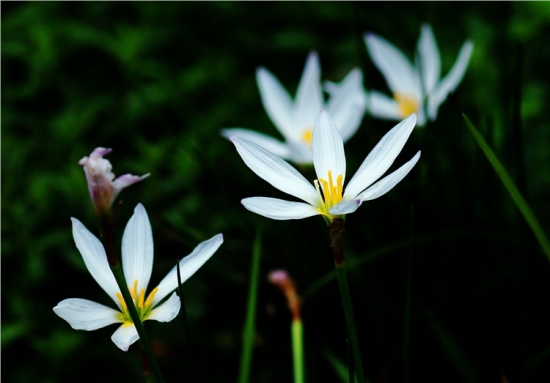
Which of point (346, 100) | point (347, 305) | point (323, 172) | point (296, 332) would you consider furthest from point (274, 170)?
point (346, 100)

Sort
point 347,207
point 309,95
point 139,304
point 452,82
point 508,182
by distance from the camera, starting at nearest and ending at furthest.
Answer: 1. point 347,207
2. point 139,304
3. point 508,182
4. point 452,82
5. point 309,95

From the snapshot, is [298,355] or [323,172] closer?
[323,172]

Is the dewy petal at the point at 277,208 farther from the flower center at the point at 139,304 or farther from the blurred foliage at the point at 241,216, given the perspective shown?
A: the blurred foliage at the point at 241,216

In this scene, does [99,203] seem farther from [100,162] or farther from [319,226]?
[319,226]

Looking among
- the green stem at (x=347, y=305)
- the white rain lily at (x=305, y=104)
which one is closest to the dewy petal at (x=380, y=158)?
the green stem at (x=347, y=305)

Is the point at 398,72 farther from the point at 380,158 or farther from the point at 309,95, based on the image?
the point at 380,158

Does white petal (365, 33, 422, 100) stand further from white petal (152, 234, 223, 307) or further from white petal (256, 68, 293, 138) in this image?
white petal (152, 234, 223, 307)

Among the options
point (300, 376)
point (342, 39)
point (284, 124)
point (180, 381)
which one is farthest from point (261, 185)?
point (342, 39)
